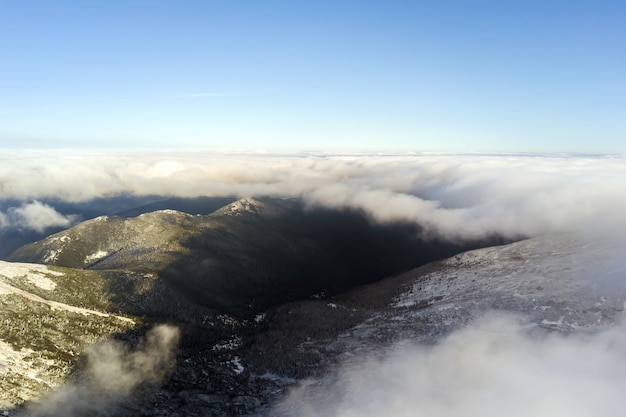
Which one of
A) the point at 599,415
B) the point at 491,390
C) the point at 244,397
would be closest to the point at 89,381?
the point at 244,397

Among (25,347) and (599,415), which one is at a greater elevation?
(25,347)

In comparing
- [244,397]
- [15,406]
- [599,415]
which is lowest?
[244,397]

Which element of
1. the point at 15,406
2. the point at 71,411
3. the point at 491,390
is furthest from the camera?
the point at 491,390

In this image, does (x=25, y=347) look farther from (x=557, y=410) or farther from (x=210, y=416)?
(x=557, y=410)

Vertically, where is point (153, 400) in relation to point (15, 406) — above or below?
below

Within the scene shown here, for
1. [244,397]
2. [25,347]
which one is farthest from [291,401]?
[25,347]

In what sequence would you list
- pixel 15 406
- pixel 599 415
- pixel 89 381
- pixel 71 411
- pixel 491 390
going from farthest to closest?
pixel 491 390 < pixel 89 381 < pixel 599 415 < pixel 71 411 < pixel 15 406

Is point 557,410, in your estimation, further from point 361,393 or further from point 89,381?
point 89,381

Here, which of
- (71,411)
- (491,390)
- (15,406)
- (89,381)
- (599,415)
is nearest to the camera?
(15,406)

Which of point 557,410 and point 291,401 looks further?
point 291,401
